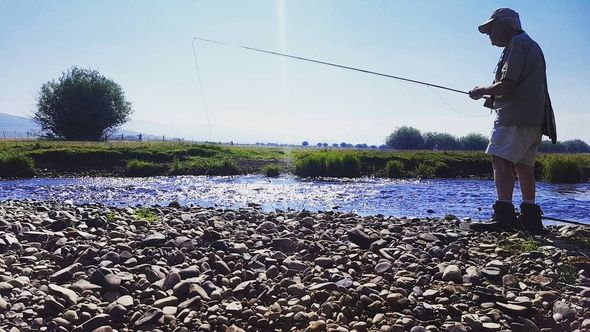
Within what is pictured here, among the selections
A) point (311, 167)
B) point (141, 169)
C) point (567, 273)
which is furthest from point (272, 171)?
point (567, 273)

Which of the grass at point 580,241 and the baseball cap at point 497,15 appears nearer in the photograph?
the grass at point 580,241

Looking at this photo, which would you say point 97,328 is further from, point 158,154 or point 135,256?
point 158,154

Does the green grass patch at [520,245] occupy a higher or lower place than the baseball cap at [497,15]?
lower

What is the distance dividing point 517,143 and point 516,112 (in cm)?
43

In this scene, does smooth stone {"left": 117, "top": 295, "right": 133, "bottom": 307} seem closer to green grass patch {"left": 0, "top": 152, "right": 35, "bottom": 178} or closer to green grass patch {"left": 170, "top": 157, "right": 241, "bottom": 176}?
green grass patch {"left": 170, "top": 157, "right": 241, "bottom": 176}

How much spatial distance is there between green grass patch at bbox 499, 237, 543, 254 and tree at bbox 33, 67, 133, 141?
6082 centimetres

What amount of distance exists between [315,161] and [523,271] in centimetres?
2400

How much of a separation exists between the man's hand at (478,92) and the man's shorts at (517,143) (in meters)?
0.55

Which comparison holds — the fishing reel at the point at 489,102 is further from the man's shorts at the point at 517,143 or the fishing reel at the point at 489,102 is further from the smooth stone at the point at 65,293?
the smooth stone at the point at 65,293

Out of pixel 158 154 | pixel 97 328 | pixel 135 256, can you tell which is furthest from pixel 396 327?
pixel 158 154

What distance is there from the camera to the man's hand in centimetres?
603

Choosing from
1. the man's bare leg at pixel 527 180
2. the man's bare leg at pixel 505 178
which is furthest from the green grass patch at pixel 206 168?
the man's bare leg at pixel 527 180

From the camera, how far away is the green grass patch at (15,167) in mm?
25250

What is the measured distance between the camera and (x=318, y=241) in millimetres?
6027
